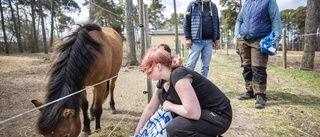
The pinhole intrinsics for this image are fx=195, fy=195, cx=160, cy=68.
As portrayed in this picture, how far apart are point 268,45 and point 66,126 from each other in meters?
2.83

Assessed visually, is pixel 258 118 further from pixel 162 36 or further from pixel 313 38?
pixel 162 36

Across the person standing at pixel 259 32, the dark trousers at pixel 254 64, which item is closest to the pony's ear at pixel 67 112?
the person standing at pixel 259 32

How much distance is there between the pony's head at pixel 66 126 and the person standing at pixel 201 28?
7.27 feet

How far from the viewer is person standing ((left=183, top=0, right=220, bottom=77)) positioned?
3.40 m

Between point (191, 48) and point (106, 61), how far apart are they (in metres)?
1.60

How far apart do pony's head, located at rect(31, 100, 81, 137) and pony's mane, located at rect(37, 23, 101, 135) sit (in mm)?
27

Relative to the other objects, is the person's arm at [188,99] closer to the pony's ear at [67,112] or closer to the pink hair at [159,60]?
the pink hair at [159,60]

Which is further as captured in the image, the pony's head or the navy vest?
the navy vest

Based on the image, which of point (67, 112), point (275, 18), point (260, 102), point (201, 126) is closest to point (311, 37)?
point (275, 18)

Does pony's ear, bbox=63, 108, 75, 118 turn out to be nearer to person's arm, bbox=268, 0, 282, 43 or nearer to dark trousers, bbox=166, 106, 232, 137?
dark trousers, bbox=166, 106, 232, 137

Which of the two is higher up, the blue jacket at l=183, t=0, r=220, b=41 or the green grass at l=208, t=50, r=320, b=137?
the blue jacket at l=183, t=0, r=220, b=41

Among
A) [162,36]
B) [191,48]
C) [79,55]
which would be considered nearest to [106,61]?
[79,55]

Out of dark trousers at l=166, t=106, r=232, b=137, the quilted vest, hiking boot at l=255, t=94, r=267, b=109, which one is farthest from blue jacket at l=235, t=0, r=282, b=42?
dark trousers at l=166, t=106, r=232, b=137

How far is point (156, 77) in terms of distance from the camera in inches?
63.6
